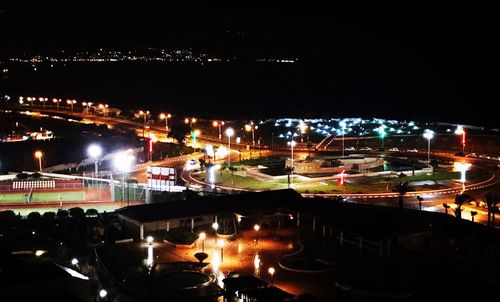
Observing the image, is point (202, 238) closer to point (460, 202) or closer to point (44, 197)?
point (44, 197)

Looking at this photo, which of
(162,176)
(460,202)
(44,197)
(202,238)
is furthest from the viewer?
(162,176)

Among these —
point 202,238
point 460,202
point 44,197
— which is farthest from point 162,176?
point 460,202

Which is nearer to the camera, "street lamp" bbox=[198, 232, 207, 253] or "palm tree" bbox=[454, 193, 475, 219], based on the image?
"street lamp" bbox=[198, 232, 207, 253]

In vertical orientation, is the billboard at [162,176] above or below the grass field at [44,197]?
above

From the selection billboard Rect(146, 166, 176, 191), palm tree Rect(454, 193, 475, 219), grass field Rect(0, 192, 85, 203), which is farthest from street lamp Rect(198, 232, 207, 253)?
palm tree Rect(454, 193, 475, 219)

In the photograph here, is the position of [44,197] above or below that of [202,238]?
above

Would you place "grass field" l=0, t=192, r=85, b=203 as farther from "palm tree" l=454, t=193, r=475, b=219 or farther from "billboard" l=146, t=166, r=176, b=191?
"palm tree" l=454, t=193, r=475, b=219

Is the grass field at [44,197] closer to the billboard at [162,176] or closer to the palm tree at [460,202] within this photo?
the billboard at [162,176]

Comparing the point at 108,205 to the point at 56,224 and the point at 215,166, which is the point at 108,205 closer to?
the point at 56,224

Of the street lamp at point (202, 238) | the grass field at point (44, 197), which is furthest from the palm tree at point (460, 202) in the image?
the grass field at point (44, 197)
